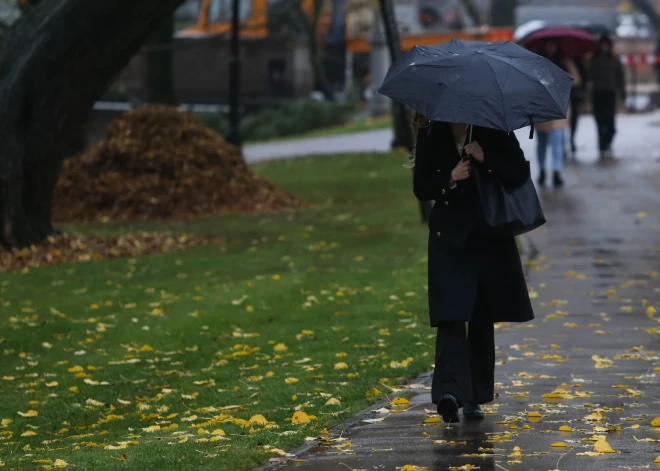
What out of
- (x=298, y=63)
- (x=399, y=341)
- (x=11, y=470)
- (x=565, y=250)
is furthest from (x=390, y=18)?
(x=298, y=63)

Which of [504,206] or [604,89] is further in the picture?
[604,89]

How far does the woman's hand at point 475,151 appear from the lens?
21.5 feet

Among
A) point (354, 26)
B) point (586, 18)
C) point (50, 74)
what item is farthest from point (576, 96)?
point (586, 18)

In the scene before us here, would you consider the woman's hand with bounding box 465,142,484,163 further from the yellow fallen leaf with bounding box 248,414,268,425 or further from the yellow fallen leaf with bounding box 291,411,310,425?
the yellow fallen leaf with bounding box 248,414,268,425

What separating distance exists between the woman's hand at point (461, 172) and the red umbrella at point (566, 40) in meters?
15.6

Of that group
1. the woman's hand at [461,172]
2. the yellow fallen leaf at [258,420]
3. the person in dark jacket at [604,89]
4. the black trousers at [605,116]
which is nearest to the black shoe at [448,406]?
the yellow fallen leaf at [258,420]

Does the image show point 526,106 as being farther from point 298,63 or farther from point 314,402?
point 298,63

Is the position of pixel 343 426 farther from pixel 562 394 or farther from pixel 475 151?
pixel 475 151

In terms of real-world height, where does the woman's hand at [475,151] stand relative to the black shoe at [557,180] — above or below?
above

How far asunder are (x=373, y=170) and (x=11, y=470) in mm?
16433

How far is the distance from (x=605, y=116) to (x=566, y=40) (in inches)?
75.9

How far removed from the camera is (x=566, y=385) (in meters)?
7.73

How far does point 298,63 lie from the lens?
123 feet

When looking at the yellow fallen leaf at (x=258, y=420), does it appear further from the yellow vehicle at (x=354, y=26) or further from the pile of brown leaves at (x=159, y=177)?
the yellow vehicle at (x=354, y=26)
